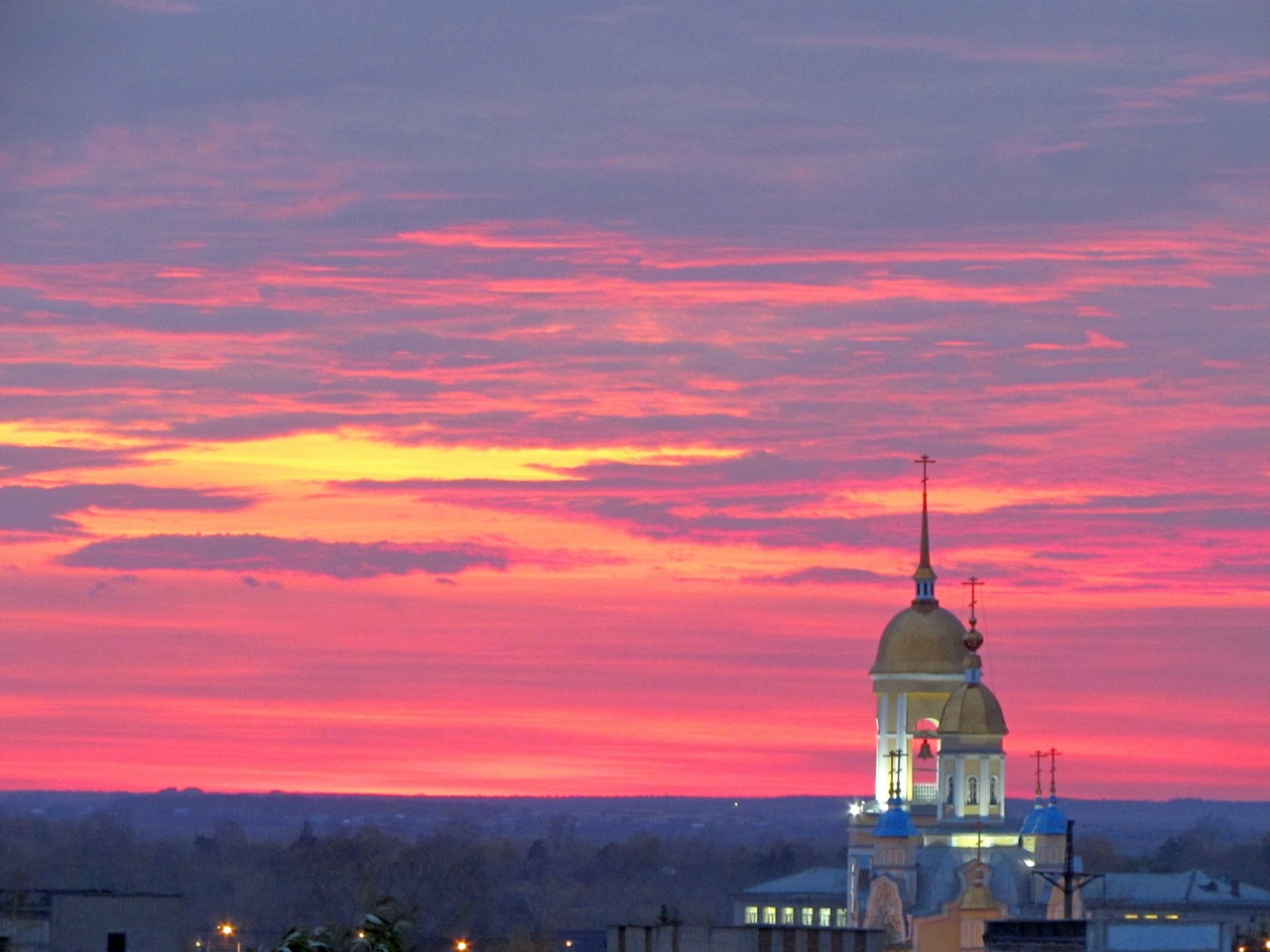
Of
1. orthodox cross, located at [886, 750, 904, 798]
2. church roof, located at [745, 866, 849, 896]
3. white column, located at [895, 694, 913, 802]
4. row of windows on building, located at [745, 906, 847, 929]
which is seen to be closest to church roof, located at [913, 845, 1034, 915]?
orthodox cross, located at [886, 750, 904, 798]

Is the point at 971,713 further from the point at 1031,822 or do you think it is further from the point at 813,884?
the point at 813,884

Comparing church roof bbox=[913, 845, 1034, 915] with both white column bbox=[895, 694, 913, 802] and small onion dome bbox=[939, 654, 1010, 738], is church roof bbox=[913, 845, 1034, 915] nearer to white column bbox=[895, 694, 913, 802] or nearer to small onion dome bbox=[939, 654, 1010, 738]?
small onion dome bbox=[939, 654, 1010, 738]

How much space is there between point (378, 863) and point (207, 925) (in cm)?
1457

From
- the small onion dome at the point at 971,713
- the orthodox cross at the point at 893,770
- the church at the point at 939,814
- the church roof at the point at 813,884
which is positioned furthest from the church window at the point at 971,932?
the church roof at the point at 813,884

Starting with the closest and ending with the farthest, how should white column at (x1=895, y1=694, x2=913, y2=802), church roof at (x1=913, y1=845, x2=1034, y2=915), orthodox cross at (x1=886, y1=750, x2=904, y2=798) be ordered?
church roof at (x1=913, y1=845, x2=1034, y2=915)
orthodox cross at (x1=886, y1=750, x2=904, y2=798)
white column at (x1=895, y1=694, x2=913, y2=802)

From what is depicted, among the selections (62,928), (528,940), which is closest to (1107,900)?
(528,940)

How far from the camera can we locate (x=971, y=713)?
136 metres

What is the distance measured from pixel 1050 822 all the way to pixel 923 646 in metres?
16.5

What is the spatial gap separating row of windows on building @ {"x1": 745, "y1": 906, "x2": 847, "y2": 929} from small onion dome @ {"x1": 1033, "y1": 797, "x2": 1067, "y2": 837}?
87.2 feet

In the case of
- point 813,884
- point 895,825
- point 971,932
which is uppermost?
point 813,884

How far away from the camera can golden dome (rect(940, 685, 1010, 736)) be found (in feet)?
445

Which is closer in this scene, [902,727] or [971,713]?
[971,713]

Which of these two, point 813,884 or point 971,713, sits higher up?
point 971,713

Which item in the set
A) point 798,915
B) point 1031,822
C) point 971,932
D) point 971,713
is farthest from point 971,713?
point 798,915
